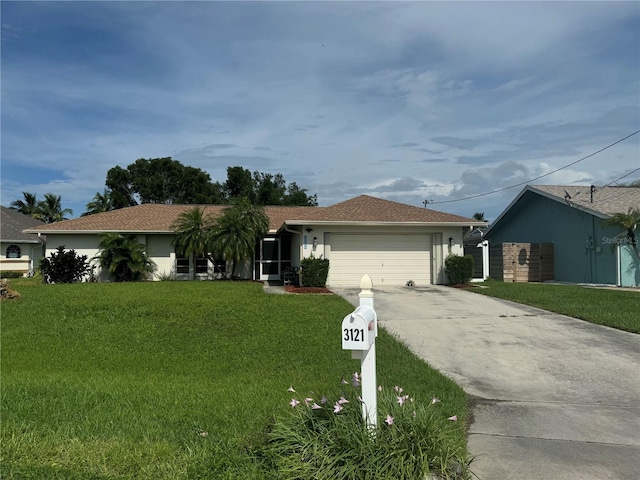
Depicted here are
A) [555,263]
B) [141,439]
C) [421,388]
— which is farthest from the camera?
[555,263]

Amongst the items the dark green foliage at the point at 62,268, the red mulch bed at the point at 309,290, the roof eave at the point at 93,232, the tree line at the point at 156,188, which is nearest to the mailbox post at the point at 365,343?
the red mulch bed at the point at 309,290

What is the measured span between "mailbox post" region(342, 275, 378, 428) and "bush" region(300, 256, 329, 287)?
521 inches

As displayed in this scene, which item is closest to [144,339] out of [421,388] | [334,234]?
[421,388]

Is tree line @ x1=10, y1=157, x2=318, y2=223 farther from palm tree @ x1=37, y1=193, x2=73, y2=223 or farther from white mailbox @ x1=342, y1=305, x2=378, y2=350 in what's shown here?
white mailbox @ x1=342, y1=305, x2=378, y2=350

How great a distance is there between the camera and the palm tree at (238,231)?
1950 cm

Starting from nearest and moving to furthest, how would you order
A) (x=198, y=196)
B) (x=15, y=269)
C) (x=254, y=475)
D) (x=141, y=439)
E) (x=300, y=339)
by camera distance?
(x=254, y=475) < (x=141, y=439) < (x=300, y=339) < (x=15, y=269) < (x=198, y=196)

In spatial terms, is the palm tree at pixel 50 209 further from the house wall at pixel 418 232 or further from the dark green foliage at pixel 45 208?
the house wall at pixel 418 232

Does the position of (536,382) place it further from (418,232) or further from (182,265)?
(182,265)

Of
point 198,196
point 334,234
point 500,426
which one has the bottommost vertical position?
point 500,426

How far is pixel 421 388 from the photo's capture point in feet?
19.7

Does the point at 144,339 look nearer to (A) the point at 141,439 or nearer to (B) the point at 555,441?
(A) the point at 141,439

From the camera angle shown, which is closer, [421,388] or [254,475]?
[254,475]

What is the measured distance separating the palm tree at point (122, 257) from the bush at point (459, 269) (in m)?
12.9

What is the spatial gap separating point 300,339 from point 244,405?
3720 mm
